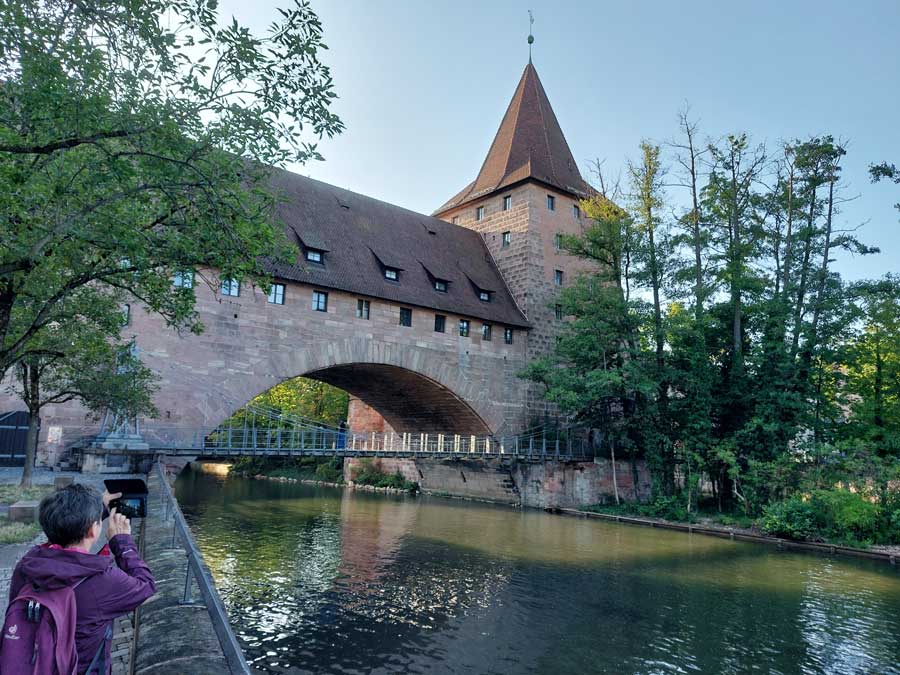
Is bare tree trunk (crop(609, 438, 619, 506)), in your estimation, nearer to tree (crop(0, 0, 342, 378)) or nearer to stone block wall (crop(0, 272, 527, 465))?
stone block wall (crop(0, 272, 527, 465))

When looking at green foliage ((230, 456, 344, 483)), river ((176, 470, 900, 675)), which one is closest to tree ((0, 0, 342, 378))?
river ((176, 470, 900, 675))

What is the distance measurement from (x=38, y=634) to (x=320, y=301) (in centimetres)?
1922

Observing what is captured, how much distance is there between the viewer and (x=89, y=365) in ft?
39.7

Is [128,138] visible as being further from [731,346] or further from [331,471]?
[331,471]

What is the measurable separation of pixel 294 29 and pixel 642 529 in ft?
59.7

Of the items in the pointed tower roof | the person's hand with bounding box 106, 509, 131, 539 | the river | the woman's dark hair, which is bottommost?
the river

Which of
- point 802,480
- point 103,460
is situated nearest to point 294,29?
point 103,460

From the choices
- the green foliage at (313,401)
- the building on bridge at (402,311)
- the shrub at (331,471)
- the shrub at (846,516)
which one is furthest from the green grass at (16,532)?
the green foliage at (313,401)

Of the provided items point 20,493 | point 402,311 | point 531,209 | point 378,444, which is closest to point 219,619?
point 20,493

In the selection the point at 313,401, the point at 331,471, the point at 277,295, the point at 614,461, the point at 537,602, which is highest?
the point at 277,295

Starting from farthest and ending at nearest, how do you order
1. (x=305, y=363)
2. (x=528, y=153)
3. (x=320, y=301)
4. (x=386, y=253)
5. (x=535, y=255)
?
(x=528, y=153), (x=535, y=255), (x=386, y=253), (x=320, y=301), (x=305, y=363)

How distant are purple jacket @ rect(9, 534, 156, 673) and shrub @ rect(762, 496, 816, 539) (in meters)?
18.9

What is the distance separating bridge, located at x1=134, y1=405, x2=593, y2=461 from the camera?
1727cm

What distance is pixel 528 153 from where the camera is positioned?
1214 inches
